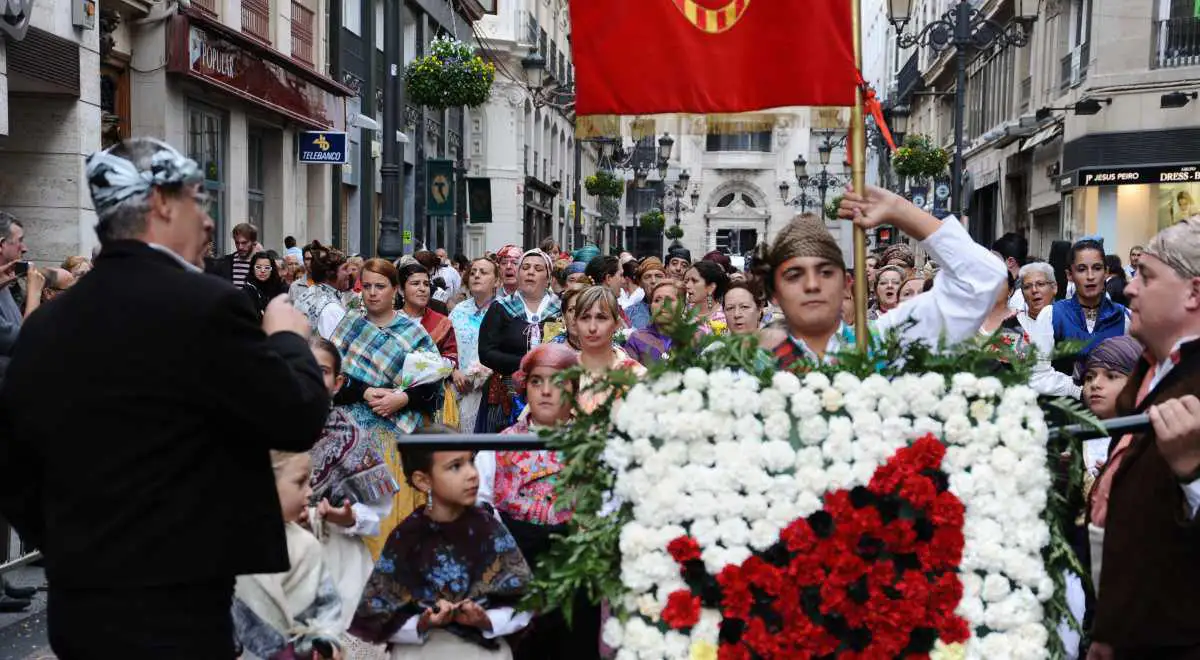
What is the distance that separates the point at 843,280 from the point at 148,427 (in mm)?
2376

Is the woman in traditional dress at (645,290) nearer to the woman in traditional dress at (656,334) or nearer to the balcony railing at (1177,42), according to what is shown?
the woman in traditional dress at (656,334)

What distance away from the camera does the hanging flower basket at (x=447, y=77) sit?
2353 cm

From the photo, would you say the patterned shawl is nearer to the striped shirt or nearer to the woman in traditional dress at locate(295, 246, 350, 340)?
the woman in traditional dress at locate(295, 246, 350, 340)

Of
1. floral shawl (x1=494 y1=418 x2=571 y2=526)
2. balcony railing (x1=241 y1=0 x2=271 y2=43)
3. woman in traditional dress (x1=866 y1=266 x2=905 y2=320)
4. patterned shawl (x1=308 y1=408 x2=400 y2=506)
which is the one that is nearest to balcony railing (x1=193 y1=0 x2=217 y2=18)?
balcony railing (x1=241 y1=0 x2=271 y2=43)

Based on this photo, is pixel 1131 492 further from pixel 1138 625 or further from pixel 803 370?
pixel 803 370

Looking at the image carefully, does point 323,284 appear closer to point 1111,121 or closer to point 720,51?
point 720,51

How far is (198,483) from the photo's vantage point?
Result: 3398 mm

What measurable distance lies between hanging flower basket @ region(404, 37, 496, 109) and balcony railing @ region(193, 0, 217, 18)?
4.46 meters

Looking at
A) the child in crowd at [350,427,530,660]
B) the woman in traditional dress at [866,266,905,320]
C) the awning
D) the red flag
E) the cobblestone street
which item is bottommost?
the cobblestone street

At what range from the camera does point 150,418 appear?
3363 mm

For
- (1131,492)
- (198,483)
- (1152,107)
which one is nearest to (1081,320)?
(1131,492)

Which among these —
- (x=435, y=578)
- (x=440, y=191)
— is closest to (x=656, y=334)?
(x=435, y=578)

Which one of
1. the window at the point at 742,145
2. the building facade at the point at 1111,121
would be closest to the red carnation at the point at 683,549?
the building facade at the point at 1111,121

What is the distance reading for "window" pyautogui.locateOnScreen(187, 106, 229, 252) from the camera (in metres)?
19.3
